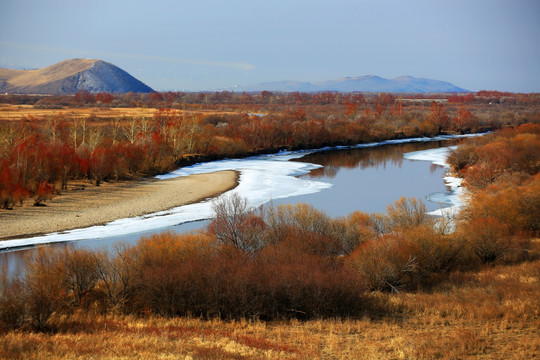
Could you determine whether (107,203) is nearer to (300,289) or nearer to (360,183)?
(360,183)

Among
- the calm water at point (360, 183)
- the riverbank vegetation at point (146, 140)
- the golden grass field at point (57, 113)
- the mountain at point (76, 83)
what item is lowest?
the calm water at point (360, 183)

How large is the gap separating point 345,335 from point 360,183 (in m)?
24.8

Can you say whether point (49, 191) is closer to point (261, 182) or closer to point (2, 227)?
point (2, 227)

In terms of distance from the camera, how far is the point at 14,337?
372 inches

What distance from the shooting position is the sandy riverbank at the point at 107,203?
2152 cm

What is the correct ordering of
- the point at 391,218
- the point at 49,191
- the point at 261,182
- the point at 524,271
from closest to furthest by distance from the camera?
the point at 524,271, the point at 391,218, the point at 49,191, the point at 261,182

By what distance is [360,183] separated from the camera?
34.7 metres

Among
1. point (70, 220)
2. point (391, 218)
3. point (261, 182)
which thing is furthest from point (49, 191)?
point (391, 218)

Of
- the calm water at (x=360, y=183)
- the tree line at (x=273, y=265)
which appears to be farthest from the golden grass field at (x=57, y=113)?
the tree line at (x=273, y=265)

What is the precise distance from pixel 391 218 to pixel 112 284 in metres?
10.8

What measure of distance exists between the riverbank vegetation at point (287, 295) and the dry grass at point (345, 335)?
0.04m

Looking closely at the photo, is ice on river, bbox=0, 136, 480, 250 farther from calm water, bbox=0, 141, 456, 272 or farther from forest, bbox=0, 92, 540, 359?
forest, bbox=0, 92, 540, 359

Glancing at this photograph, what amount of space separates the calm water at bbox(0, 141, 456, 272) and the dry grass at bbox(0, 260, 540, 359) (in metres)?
6.90

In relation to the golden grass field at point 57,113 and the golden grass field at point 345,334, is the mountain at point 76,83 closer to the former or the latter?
the golden grass field at point 57,113
